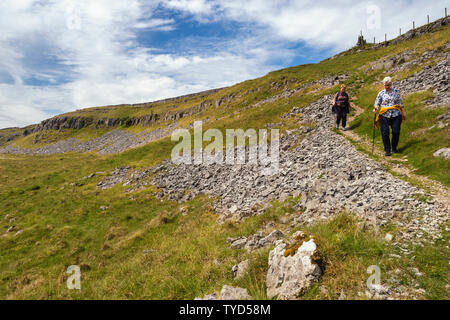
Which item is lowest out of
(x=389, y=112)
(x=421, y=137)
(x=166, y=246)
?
(x=166, y=246)

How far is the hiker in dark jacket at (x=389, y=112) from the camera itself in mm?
11617

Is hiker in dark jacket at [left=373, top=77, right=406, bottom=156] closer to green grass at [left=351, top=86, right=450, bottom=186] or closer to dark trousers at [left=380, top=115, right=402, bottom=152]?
dark trousers at [left=380, top=115, right=402, bottom=152]

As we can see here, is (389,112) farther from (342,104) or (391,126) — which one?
(342,104)

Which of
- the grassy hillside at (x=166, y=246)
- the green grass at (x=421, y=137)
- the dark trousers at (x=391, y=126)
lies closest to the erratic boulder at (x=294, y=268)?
the grassy hillside at (x=166, y=246)

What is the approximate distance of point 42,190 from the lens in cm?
3684

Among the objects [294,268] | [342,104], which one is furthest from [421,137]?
[294,268]

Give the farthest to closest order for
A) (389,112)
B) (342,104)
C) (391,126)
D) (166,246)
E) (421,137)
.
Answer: (342,104) < (166,246) < (421,137) < (391,126) < (389,112)

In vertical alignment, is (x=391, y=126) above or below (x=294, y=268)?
above

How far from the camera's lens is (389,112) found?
38.6 feet

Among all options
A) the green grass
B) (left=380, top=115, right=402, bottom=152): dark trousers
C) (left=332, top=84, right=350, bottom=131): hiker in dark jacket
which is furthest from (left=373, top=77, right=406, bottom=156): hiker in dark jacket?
(left=332, top=84, right=350, bottom=131): hiker in dark jacket

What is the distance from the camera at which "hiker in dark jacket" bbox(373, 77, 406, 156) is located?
457 inches

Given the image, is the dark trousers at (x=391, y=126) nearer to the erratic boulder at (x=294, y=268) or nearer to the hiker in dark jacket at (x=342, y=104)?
the hiker in dark jacket at (x=342, y=104)
